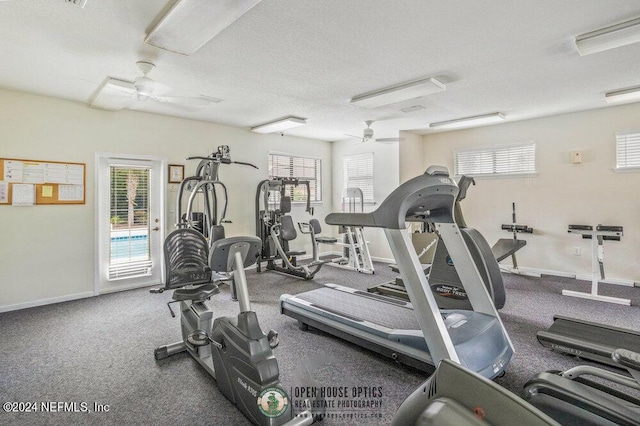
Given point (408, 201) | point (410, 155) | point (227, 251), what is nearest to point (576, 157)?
point (410, 155)

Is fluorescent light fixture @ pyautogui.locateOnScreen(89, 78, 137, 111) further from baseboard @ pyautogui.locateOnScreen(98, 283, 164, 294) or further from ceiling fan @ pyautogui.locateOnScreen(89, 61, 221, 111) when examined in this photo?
baseboard @ pyautogui.locateOnScreen(98, 283, 164, 294)

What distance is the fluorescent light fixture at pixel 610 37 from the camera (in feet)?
7.68

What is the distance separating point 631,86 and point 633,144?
3.78ft

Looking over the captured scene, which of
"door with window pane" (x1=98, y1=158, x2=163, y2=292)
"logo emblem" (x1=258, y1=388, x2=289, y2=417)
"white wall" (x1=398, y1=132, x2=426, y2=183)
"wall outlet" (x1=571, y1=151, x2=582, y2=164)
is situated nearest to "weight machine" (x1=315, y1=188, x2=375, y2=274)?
"white wall" (x1=398, y1=132, x2=426, y2=183)

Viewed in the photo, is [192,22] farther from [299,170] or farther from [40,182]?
[299,170]

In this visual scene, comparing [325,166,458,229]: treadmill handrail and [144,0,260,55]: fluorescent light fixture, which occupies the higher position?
[144,0,260,55]: fluorescent light fixture

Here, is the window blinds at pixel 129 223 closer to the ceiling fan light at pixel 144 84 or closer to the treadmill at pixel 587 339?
the ceiling fan light at pixel 144 84

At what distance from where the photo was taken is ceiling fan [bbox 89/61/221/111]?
3.22 metres

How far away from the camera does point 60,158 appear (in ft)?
13.3

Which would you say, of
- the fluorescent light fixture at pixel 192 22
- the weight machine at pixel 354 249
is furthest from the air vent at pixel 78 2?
the weight machine at pixel 354 249

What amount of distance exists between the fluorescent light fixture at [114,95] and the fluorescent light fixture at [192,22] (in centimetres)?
131

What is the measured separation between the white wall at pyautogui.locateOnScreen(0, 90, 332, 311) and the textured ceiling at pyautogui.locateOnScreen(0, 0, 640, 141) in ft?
1.00

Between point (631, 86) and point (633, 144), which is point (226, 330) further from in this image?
point (633, 144)

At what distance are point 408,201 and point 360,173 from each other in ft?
16.9
